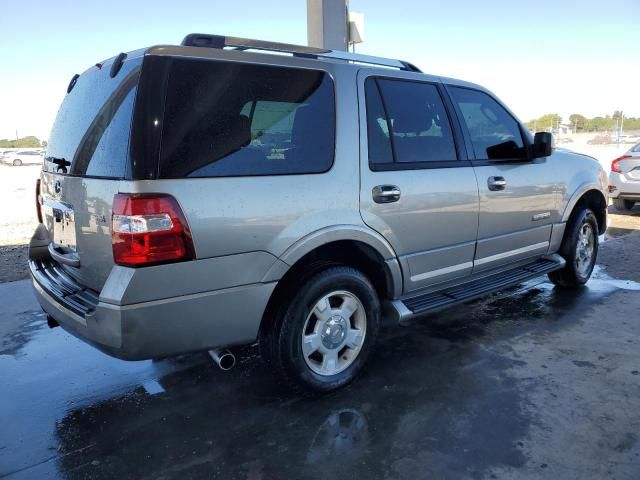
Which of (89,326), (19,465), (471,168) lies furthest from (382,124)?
(19,465)

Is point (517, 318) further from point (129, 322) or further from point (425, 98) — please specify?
point (129, 322)

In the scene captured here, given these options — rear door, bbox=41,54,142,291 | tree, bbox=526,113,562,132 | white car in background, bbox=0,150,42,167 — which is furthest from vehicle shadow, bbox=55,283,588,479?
tree, bbox=526,113,562,132

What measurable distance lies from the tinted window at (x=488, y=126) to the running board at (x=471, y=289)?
993 mm

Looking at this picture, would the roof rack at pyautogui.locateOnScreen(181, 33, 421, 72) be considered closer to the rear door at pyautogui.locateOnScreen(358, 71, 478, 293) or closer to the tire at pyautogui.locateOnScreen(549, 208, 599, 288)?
the rear door at pyautogui.locateOnScreen(358, 71, 478, 293)

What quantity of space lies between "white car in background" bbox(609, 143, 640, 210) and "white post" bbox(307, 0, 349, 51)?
19.2ft

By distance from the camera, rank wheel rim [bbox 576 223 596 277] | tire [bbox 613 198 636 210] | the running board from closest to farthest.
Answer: the running board < wheel rim [bbox 576 223 596 277] < tire [bbox 613 198 636 210]

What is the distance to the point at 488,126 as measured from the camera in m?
4.14

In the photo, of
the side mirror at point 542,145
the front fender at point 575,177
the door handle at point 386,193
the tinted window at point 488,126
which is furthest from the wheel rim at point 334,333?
the front fender at point 575,177

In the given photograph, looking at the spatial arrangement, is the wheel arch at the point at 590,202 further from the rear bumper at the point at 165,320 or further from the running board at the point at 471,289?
the rear bumper at the point at 165,320

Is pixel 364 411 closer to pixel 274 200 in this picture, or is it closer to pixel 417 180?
pixel 274 200

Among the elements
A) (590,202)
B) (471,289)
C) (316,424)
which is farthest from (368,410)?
(590,202)

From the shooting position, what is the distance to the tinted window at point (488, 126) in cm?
393

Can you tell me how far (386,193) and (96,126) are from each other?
67.7 inches

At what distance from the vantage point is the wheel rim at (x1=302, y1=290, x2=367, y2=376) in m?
3.04
